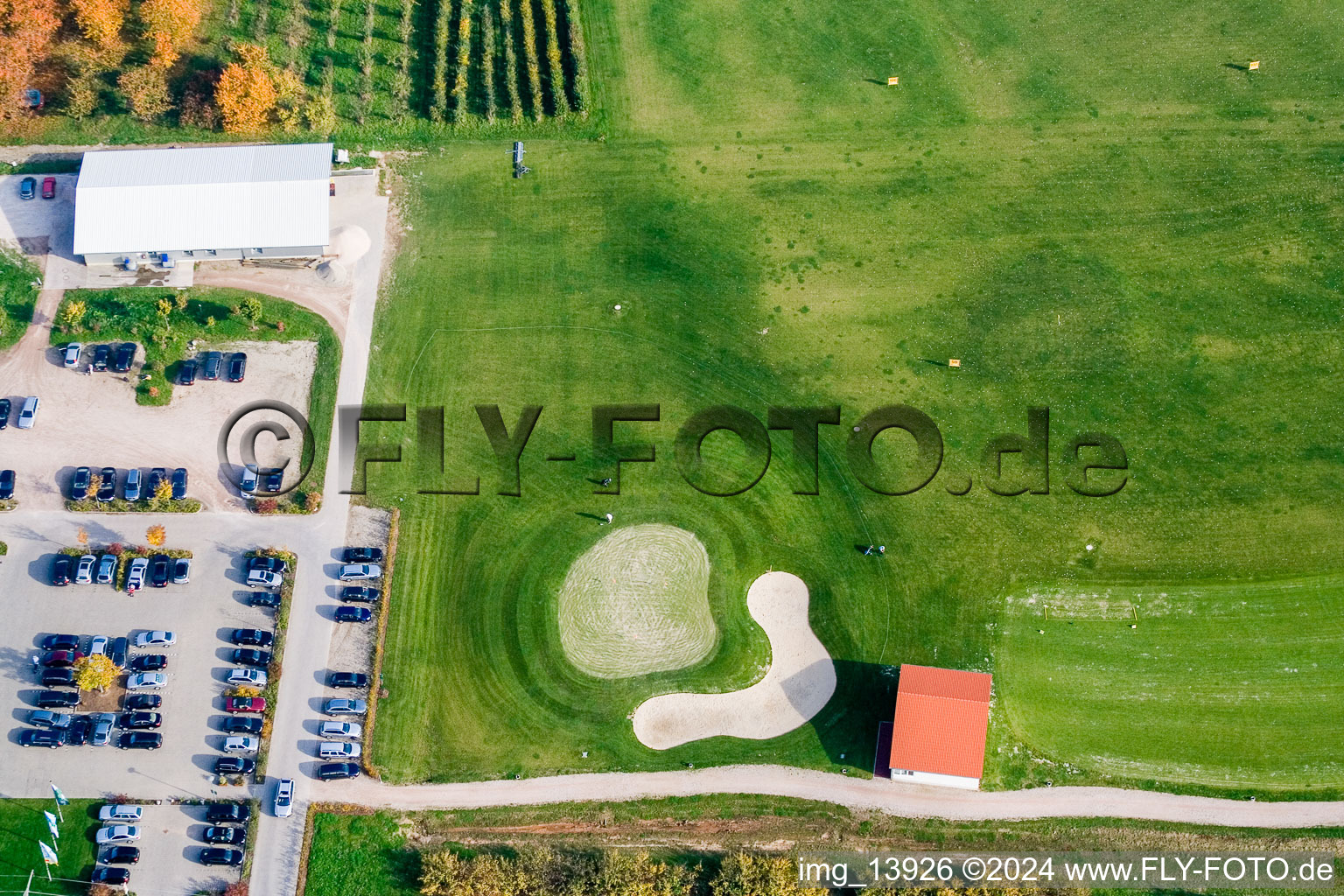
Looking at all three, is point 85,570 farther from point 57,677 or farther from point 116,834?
point 116,834

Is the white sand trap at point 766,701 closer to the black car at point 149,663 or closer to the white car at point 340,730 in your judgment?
the white car at point 340,730

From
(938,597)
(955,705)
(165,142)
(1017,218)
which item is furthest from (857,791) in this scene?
(165,142)

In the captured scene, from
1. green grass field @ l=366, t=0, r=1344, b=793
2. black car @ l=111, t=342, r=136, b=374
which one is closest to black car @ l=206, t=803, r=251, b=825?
green grass field @ l=366, t=0, r=1344, b=793

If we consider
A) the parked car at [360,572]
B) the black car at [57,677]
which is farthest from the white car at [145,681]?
the parked car at [360,572]

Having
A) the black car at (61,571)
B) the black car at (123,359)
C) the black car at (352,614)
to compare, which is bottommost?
the black car at (352,614)

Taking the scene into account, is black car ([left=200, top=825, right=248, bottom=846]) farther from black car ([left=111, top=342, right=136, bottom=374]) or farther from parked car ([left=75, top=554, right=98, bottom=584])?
black car ([left=111, top=342, right=136, bottom=374])

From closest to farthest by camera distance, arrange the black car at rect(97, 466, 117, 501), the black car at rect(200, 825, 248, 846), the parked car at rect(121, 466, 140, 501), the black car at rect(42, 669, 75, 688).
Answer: the black car at rect(200, 825, 248, 846) < the black car at rect(42, 669, 75, 688) < the parked car at rect(121, 466, 140, 501) < the black car at rect(97, 466, 117, 501)
